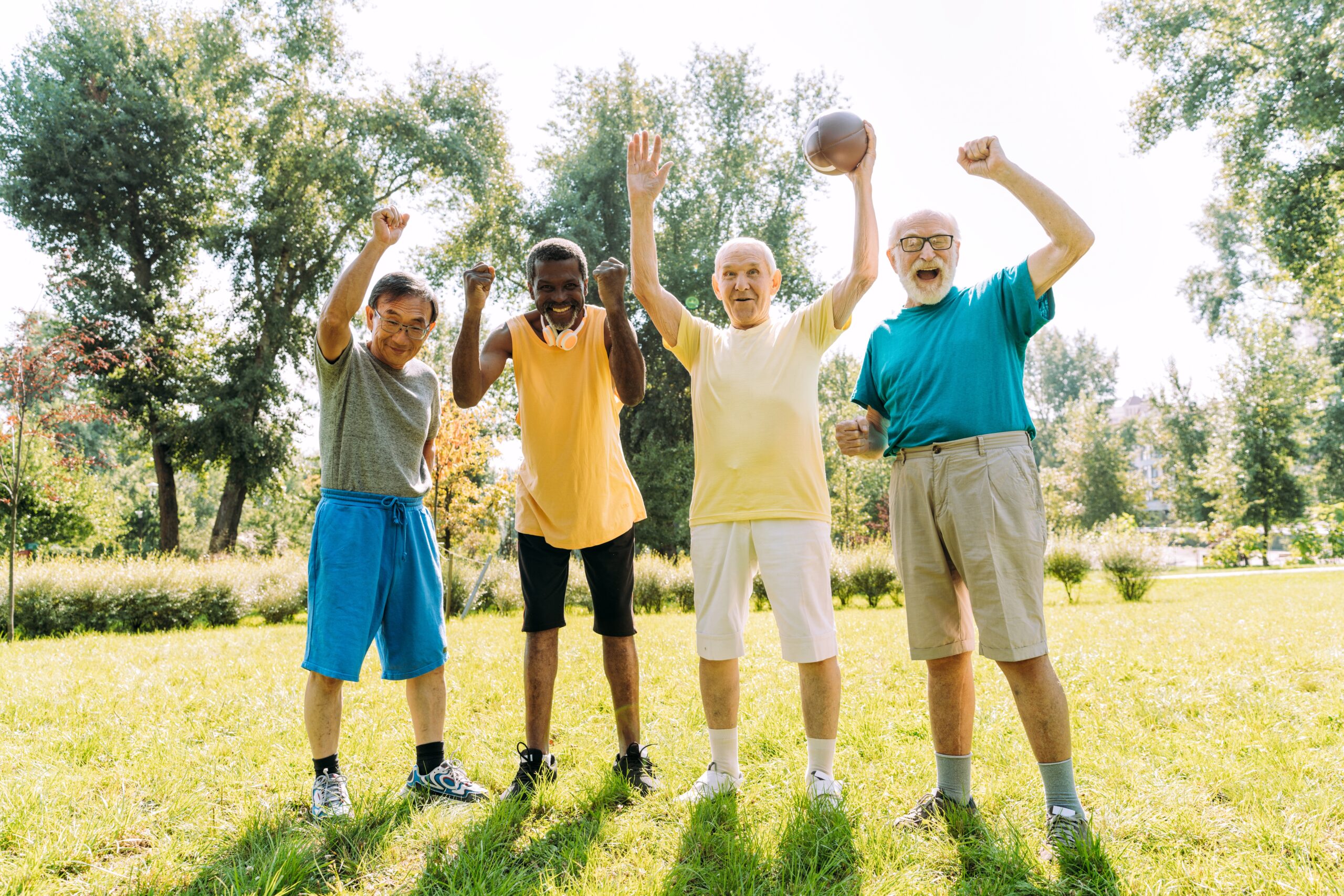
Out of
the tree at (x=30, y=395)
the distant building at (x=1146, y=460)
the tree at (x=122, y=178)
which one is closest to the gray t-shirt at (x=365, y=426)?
the tree at (x=30, y=395)

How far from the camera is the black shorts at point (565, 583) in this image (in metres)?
3.25

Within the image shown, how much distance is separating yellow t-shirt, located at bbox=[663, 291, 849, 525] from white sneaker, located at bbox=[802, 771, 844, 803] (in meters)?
1.01

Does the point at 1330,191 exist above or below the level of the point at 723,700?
above

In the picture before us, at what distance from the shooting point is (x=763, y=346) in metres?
3.14

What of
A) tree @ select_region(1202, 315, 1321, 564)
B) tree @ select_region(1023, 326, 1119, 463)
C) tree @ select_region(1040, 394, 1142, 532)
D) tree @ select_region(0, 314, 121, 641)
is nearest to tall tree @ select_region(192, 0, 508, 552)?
tree @ select_region(0, 314, 121, 641)

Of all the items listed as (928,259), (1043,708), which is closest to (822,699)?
(1043,708)

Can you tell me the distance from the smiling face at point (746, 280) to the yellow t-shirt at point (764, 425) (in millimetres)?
84

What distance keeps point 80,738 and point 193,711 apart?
0.80 meters

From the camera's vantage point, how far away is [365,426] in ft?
10.3

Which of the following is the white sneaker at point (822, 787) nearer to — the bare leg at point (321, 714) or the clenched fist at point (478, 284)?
the bare leg at point (321, 714)

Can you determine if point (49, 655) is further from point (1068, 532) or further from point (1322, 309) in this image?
point (1322, 309)

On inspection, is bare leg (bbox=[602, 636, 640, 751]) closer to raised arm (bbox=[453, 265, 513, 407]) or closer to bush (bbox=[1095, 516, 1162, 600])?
raised arm (bbox=[453, 265, 513, 407])

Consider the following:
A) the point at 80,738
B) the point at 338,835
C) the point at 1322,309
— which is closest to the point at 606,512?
the point at 338,835

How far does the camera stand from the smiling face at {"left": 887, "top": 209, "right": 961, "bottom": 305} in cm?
291
